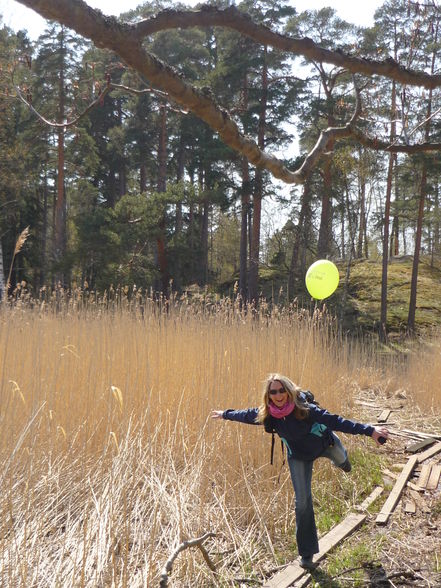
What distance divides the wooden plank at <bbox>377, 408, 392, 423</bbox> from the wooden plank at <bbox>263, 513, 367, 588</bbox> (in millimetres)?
2377

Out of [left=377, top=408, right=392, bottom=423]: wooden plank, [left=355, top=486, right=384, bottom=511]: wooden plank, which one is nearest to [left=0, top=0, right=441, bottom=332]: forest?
[left=377, top=408, right=392, bottom=423]: wooden plank

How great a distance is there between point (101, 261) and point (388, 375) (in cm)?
718

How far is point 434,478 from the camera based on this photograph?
A: 3508mm

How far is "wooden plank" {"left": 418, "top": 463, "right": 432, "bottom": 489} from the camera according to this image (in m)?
3.45

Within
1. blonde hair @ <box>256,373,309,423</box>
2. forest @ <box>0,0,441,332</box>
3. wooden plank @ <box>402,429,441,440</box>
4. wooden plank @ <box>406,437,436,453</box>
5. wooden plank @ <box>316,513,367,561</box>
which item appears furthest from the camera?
forest @ <box>0,0,441,332</box>

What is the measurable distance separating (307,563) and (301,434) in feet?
1.88

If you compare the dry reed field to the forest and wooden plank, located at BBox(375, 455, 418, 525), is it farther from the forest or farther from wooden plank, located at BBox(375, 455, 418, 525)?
the forest

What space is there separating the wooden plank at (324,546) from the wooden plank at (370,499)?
0.15 metres

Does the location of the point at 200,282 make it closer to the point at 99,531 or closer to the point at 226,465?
the point at 226,465

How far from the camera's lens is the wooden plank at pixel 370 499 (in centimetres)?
A: 312

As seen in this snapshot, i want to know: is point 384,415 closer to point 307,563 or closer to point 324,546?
point 324,546

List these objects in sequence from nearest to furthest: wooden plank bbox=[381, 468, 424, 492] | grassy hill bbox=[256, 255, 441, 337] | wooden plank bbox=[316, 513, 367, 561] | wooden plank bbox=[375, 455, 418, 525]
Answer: wooden plank bbox=[316, 513, 367, 561]
wooden plank bbox=[375, 455, 418, 525]
wooden plank bbox=[381, 468, 424, 492]
grassy hill bbox=[256, 255, 441, 337]

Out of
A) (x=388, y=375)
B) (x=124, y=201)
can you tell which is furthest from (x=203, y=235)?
(x=388, y=375)

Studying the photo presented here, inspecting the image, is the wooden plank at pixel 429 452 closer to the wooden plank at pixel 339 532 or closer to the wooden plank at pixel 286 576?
the wooden plank at pixel 339 532
